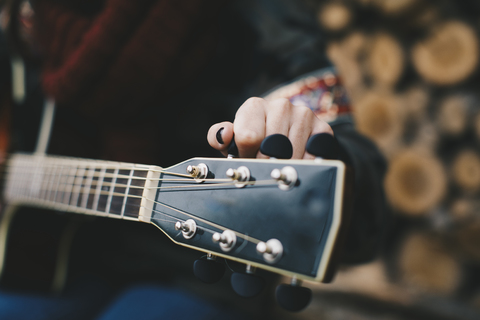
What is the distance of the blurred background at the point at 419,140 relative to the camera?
27.7 inches

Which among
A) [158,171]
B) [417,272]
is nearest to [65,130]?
[158,171]

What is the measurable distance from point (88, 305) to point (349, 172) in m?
0.82

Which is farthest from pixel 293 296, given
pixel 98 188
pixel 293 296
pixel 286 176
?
pixel 98 188

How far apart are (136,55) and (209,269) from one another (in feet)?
1.83

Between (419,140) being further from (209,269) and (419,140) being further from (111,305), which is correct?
(111,305)

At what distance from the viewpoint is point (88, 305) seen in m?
0.76

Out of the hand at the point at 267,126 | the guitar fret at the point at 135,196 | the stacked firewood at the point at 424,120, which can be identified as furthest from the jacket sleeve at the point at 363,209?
the stacked firewood at the point at 424,120

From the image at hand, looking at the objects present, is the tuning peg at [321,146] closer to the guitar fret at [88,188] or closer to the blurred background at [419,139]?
the guitar fret at [88,188]

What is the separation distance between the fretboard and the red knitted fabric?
0.66 ft

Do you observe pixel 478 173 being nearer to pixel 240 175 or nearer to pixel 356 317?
pixel 356 317

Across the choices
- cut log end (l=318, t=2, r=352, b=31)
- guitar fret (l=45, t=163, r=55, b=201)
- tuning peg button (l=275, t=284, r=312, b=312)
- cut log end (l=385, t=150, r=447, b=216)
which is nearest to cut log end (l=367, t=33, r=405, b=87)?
cut log end (l=318, t=2, r=352, b=31)

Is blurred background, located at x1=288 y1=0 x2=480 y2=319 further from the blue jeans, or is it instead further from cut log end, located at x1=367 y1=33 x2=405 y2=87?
the blue jeans

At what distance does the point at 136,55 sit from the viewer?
0.67m

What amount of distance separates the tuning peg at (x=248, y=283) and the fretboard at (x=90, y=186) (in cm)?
14
